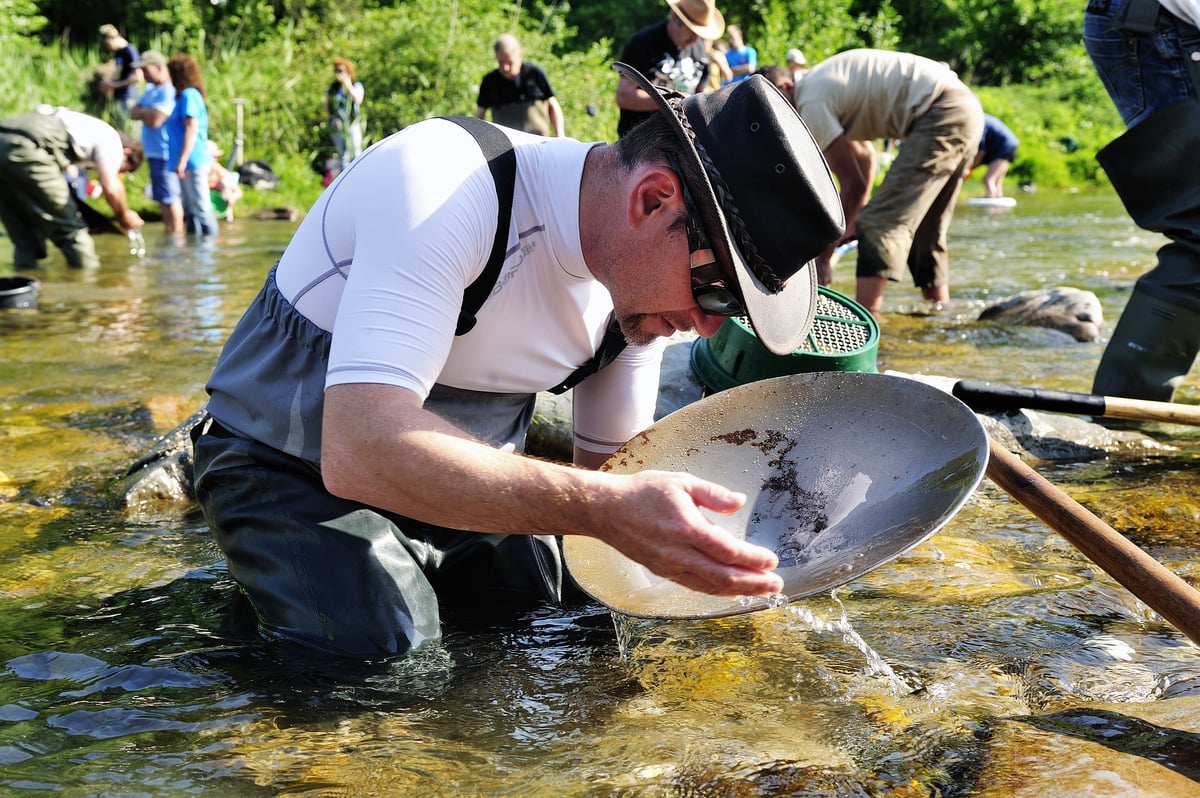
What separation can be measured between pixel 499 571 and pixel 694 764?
2.92ft

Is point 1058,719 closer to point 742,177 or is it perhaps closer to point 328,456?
point 742,177

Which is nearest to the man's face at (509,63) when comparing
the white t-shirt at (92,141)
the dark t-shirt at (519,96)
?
the dark t-shirt at (519,96)

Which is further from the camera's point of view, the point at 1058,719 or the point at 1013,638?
the point at 1013,638

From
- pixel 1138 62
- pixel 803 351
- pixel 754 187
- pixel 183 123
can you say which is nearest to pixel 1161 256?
pixel 1138 62

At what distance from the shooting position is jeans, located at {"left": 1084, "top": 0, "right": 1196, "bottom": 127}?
12.1 ft

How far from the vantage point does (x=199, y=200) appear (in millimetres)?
10953

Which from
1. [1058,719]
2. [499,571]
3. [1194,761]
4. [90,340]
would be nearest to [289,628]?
[499,571]

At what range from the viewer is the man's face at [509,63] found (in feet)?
33.8

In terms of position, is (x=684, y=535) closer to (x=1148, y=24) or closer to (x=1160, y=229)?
(x=1160, y=229)

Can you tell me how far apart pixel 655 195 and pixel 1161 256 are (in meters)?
2.72

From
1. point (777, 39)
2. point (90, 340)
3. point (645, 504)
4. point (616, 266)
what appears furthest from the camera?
point (777, 39)

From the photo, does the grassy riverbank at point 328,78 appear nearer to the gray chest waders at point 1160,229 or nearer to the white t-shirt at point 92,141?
the white t-shirt at point 92,141

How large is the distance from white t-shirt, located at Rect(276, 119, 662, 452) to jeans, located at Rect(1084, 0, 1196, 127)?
2.32 metres

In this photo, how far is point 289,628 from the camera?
2320mm
